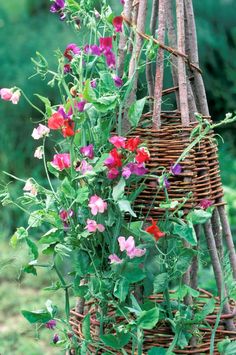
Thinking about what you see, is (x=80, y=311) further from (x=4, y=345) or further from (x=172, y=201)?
(x=4, y=345)

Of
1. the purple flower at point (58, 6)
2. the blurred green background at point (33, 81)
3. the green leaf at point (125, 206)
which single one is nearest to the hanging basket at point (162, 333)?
the green leaf at point (125, 206)

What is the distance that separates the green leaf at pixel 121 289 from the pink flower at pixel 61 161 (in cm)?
25

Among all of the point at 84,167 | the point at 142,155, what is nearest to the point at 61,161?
the point at 84,167

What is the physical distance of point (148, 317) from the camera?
144 cm

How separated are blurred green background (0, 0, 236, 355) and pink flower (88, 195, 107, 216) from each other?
2.14m

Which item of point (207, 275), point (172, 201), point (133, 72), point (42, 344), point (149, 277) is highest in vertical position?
point (133, 72)

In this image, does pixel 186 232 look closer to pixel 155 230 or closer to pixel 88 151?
pixel 155 230

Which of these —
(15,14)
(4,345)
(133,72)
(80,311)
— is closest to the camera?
(133,72)

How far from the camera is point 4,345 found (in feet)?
10.4

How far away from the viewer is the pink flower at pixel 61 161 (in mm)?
1508

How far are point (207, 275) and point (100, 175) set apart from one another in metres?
1.80

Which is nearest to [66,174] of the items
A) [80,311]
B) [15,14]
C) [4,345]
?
[80,311]

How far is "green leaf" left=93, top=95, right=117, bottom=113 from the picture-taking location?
1.47 metres

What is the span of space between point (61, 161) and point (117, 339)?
360 mm
